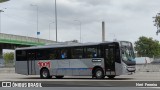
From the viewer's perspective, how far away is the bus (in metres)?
29.3

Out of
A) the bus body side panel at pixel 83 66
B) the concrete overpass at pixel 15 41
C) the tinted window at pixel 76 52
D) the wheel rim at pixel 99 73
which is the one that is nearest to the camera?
the wheel rim at pixel 99 73

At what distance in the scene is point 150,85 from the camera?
475 inches

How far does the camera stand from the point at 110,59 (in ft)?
96.8

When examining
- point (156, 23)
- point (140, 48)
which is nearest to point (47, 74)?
point (156, 23)

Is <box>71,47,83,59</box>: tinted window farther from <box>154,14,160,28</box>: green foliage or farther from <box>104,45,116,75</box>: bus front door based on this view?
<box>154,14,160,28</box>: green foliage

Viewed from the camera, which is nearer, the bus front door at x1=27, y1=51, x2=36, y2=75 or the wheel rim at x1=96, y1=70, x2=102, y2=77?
the wheel rim at x1=96, y1=70, x2=102, y2=77

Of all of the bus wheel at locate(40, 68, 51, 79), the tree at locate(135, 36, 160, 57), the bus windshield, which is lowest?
the bus wheel at locate(40, 68, 51, 79)

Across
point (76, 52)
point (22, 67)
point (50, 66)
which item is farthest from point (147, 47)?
point (76, 52)

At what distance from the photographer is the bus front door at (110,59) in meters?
29.3

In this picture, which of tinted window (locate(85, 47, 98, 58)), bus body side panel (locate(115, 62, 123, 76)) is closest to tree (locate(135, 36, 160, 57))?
tinted window (locate(85, 47, 98, 58))

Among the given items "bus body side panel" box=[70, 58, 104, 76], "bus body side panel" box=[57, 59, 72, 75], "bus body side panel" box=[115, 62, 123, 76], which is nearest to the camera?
"bus body side panel" box=[115, 62, 123, 76]

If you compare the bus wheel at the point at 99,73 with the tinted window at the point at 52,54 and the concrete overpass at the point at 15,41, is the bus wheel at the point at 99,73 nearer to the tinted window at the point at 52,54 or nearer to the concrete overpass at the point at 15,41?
the tinted window at the point at 52,54

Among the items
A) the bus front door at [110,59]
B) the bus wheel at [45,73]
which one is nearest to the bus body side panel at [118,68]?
the bus front door at [110,59]

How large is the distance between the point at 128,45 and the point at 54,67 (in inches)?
267
